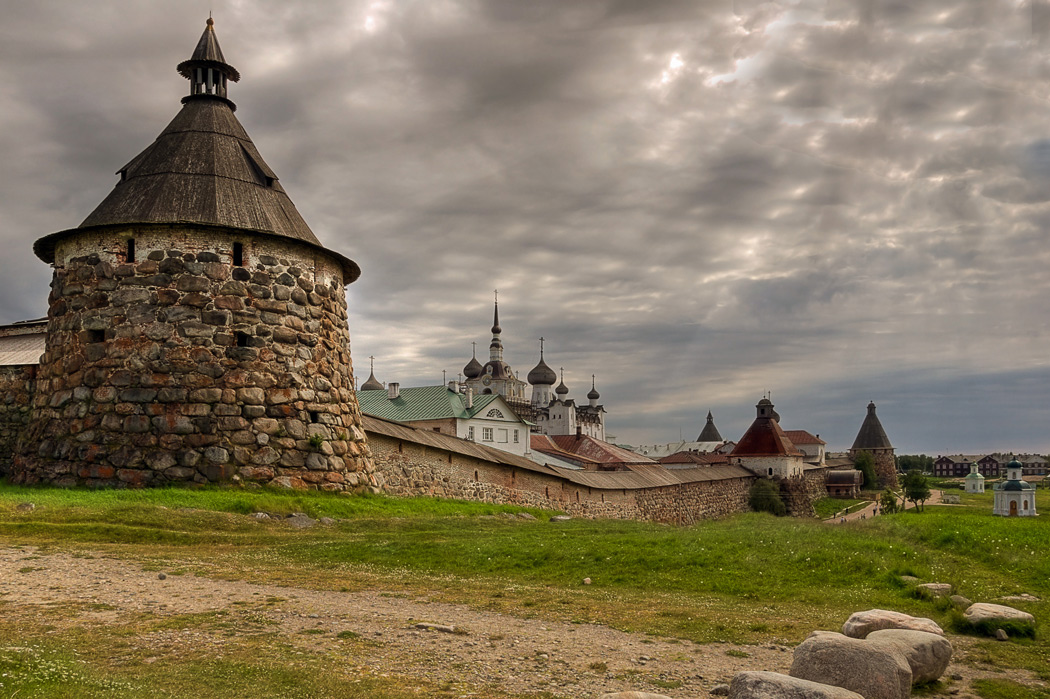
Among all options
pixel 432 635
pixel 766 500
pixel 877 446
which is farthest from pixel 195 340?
pixel 877 446

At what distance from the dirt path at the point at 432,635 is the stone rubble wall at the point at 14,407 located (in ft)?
38.7

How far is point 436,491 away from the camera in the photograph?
941 inches

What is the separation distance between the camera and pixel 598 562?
10672mm

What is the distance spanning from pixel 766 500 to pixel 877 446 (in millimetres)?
54637

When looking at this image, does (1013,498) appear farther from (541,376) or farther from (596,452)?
(541,376)

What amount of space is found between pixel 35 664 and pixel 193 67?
18.9m

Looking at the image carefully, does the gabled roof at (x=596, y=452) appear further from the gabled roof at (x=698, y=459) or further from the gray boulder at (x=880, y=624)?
the gray boulder at (x=880, y=624)

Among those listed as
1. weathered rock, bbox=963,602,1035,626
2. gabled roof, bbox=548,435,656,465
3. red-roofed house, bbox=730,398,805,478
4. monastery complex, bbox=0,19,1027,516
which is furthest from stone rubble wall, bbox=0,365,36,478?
red-roofed house, bbox=730,398,805,478

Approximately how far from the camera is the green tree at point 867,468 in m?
92.1

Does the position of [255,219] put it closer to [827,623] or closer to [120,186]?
[120,186]

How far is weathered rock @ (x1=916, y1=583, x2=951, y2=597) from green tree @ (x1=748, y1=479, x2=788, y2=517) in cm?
5027

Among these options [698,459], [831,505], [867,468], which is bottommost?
[831,505]

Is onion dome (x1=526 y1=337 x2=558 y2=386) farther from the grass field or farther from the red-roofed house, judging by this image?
the grass field

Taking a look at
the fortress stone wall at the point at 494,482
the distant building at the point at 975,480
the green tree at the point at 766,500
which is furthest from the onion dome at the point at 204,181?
the distant building at the point at 975,480
